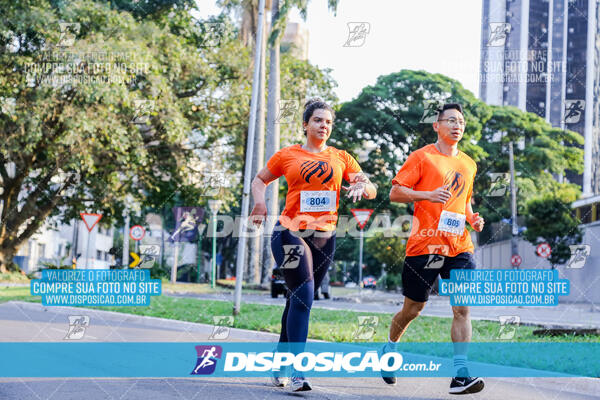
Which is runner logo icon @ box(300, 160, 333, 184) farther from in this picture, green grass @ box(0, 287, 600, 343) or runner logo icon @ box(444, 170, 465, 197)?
green grass @ box(0, 287, 600, 343)

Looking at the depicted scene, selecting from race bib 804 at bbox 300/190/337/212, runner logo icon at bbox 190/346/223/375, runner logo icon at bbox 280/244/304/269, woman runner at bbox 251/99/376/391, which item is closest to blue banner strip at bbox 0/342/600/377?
runner logo icon at bbox 190/346/223/375

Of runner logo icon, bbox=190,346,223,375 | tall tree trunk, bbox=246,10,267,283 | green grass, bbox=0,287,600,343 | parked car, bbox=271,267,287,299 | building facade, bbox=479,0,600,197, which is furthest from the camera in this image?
building facade, bbox=479,0,600,197

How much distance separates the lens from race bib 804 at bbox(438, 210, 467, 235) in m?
4.81

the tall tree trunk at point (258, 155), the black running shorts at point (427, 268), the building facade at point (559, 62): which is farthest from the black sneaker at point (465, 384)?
the building facade at point (559, 62)

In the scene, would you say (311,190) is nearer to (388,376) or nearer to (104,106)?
(388,376)

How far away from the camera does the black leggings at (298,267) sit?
473 cm

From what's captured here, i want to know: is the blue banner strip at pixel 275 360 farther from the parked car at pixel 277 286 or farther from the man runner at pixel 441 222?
the parked car at pixel 277 286

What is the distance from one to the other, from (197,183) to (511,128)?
2010 cm

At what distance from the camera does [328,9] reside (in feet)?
67.1

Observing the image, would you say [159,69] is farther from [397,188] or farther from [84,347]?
[397,188]

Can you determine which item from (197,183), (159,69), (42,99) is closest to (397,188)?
(42,99)

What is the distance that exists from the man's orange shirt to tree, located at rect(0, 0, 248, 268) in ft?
55.7

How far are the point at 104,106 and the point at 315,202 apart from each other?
18.1 metres

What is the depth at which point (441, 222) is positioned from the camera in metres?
4.81
